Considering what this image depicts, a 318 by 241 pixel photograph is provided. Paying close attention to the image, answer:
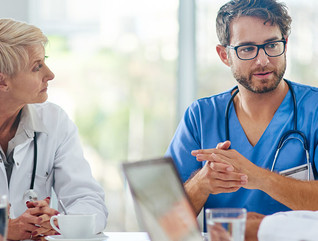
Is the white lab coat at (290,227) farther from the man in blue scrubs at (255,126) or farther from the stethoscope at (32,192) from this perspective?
the stethoscope at (32,192)

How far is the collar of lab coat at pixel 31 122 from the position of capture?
197 cm

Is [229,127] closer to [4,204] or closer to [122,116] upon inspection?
[4,204]

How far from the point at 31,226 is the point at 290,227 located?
0.85 metres

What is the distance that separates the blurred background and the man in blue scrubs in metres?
1.48

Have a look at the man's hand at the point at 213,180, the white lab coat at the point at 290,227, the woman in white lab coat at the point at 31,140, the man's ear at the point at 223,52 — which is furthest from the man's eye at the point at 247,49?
the white lab coat at the point at 290,227

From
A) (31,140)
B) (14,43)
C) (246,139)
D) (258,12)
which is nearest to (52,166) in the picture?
(31,140)

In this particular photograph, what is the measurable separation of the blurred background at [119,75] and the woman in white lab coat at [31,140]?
5.09 feet

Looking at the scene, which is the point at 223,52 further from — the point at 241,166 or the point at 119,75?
the point at 119,75

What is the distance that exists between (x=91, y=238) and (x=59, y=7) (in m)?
2.57

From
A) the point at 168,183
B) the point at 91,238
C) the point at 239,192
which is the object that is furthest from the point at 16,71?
the point at 168,183

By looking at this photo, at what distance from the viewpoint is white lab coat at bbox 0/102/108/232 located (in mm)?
1872

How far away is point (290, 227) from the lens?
3.43ft

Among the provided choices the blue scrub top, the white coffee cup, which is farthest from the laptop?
the blue scrub top

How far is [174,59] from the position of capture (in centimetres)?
360
